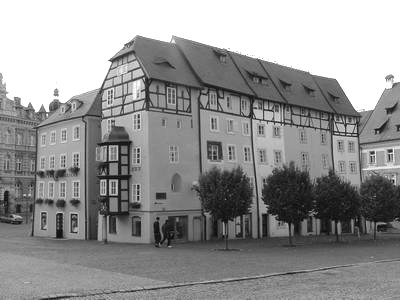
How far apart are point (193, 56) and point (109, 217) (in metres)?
15.4

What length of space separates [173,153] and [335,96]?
2524 cm

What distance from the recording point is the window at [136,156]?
131 feet

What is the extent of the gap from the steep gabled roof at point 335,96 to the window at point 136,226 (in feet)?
89.2

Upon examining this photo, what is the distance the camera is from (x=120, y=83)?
4250 cm

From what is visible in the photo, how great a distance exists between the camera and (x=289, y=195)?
37.4 metres

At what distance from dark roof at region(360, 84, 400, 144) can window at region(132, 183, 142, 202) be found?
37868 mm

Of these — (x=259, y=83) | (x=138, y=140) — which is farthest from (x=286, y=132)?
(x=138, y=140)

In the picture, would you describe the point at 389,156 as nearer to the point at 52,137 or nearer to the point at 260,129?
the point at 260,129

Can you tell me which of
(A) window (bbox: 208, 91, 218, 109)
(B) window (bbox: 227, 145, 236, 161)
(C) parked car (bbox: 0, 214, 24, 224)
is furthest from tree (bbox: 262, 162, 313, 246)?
(C) parked car (bbox: 0, 214, 24, 224)

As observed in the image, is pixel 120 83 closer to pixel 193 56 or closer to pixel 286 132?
pixel 193 56

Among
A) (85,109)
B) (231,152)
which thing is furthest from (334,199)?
(85,109)

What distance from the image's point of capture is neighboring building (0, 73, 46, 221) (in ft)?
277

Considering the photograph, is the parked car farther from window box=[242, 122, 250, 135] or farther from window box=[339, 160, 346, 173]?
window box=[339, 160, 346, 173]

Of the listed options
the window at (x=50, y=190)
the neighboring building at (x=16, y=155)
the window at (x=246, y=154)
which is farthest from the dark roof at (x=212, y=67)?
the neighboring building at (x=16, y=155)
